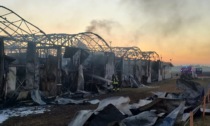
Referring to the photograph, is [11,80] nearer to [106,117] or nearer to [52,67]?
[52,67]

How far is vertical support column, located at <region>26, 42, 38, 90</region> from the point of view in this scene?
57.7ft

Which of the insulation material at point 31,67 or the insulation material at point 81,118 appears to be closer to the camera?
the insulation material at point 81,118

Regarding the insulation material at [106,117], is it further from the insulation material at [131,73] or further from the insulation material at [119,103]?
the insulation material at [131,73]

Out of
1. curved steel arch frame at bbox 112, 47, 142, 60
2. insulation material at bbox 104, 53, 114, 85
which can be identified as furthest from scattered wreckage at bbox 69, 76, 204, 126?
curved steel arch frame at bbox 112, 47, 142, 60

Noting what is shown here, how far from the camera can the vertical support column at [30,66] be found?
1758cm

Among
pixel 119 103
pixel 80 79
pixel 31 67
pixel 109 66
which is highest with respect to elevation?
pixel 109 66

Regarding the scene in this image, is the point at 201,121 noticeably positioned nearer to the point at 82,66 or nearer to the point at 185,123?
the point at 185,123

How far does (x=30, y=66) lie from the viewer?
699 inches

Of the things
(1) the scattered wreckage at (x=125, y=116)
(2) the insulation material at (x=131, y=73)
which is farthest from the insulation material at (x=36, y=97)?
(2) the insulation material at (x=131, y=73)

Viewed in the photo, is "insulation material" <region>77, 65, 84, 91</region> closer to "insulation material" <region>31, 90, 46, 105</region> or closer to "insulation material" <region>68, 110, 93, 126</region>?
"insulation material" <region>31, 90, 46, 105</region>

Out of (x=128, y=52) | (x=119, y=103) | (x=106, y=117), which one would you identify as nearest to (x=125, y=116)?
(x=119, y=103)

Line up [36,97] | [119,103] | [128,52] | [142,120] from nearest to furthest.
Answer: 1. [142,120]
2. [119,103]
3. [36,97]
4. [128,52]

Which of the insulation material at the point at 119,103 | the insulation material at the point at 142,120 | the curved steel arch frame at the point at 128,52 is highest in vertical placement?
the curved steel arch frame at the point at 128,52

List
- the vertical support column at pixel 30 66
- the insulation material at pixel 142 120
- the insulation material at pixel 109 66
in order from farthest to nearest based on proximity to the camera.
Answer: the insulation material at pixel 109 66 → the vertical support column at pixel 30 66 → the insulation material at pixel 142 120
